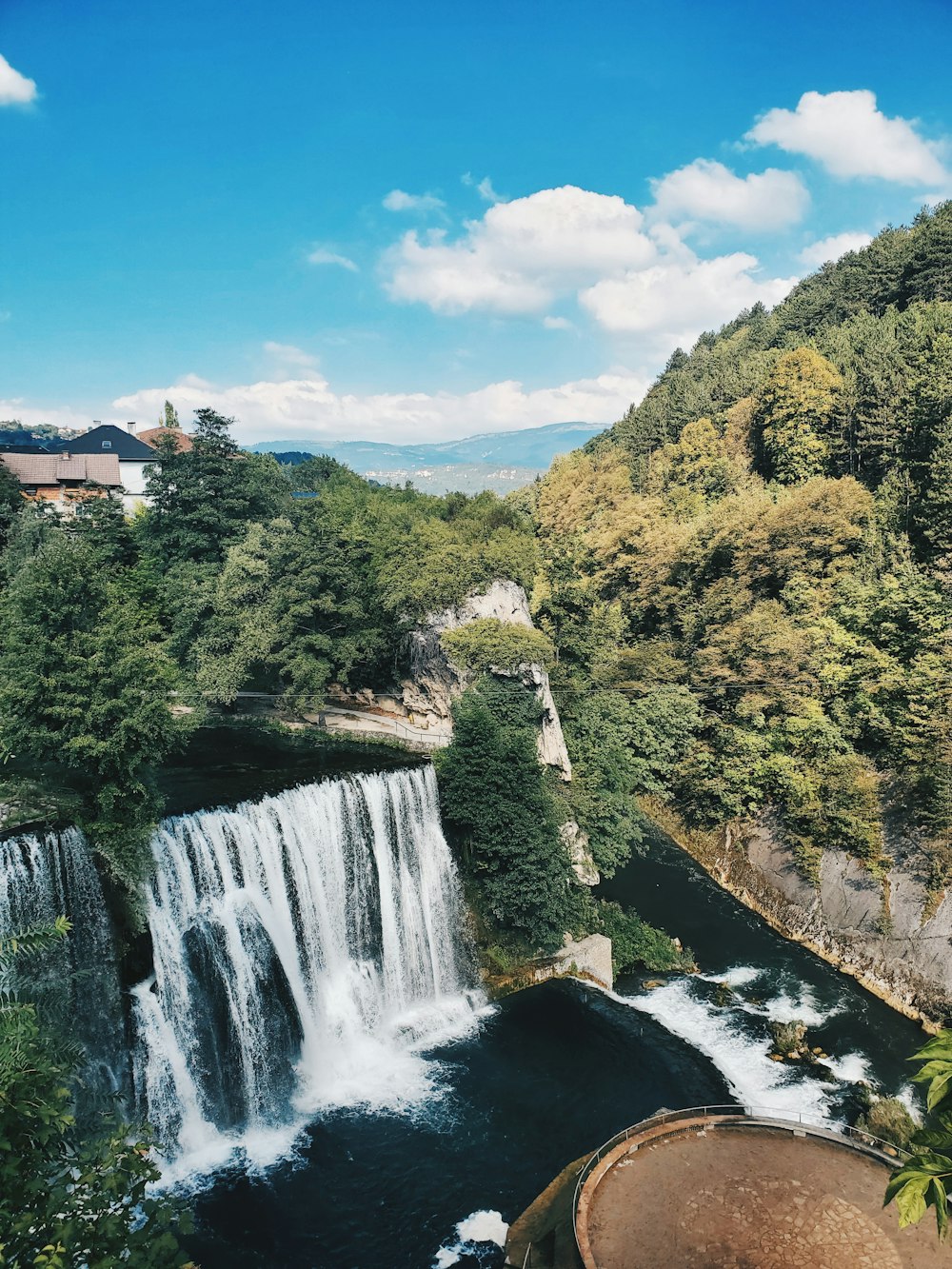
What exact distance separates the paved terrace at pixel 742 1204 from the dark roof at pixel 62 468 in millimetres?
54462

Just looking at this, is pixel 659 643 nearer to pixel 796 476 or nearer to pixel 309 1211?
pixel 796 476

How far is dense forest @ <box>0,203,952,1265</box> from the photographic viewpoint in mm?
17156

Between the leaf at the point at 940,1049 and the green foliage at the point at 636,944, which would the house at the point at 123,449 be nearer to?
the green foliage at the point at 636,944

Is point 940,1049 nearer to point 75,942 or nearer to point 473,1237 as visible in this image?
point 473,1237

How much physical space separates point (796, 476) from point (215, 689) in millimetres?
31214

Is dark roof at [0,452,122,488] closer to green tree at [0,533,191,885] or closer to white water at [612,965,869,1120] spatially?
green tree at [0,533,191,885]

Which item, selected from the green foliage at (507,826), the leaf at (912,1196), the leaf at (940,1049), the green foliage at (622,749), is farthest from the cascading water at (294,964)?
the leaf at (940,1049)

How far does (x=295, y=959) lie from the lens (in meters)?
19.5

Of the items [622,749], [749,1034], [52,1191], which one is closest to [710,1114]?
[749,1034]

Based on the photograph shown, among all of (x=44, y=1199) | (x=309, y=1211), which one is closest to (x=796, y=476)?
(x=309, y=1211)

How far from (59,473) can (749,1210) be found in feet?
196

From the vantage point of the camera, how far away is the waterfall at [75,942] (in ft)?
49.0

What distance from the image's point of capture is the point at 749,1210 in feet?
43.5

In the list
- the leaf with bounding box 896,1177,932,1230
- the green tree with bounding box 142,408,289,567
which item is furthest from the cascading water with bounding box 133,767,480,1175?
the green tree with bounding box 142,408,289,567
